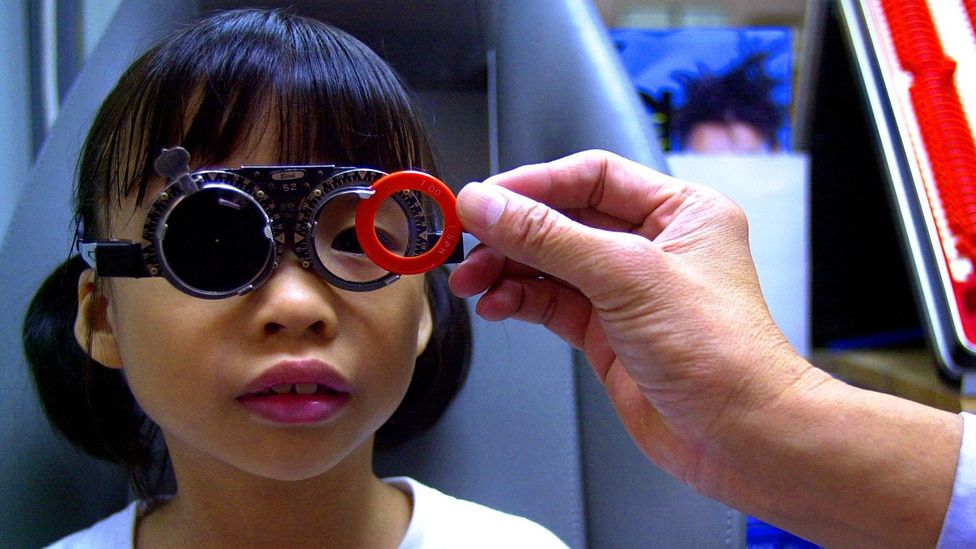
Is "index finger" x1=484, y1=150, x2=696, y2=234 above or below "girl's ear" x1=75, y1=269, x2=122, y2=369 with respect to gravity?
above

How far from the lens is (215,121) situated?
62cm

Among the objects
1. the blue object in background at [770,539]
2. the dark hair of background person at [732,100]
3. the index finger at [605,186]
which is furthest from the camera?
the dark hair of background person at [732,100]

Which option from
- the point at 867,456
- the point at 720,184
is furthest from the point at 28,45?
the point at 867,456

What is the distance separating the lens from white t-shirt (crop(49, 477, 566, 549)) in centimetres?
78

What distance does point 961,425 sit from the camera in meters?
0.58

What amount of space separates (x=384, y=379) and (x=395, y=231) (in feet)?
0.44

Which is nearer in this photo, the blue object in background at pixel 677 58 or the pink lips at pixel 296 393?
the pink lips at pixel 296 393

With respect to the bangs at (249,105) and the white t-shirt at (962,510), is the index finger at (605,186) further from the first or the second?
the white t-shirt at (962,510)

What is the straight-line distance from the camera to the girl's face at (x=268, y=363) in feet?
1.85

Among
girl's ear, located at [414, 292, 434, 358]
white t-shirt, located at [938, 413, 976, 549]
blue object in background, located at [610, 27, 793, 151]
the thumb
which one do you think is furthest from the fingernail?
blue object in background, located at [610, 27, 793, 151]

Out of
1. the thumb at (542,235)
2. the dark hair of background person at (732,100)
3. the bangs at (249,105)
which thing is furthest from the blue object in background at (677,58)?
the thumb at (542,235)

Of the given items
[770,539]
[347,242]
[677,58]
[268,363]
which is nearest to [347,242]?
[347,242]

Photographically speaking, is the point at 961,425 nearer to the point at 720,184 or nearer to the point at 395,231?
the point at 395,231

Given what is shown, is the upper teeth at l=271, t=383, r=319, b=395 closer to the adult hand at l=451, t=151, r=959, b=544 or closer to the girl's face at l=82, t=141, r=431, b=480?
the girl's face at l=82, t=141, r=431, b=480
